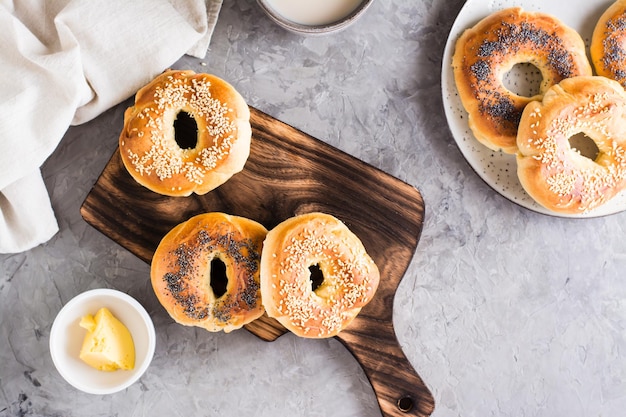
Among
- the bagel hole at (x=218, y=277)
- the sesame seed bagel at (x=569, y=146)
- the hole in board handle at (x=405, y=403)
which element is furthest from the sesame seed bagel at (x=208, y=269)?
the sesame seed bagel at (x=569, y=146)

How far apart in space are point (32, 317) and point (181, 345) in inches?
19.6

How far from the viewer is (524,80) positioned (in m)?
1.92

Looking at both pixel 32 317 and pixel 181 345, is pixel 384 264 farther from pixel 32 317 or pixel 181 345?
pixel 32 317

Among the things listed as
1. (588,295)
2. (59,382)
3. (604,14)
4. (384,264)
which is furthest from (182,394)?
(604,14)

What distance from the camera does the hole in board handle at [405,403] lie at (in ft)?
6.27

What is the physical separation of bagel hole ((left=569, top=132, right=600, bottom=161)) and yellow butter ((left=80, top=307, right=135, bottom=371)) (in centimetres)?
153

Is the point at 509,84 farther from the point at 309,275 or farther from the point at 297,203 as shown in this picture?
the point at 309,275

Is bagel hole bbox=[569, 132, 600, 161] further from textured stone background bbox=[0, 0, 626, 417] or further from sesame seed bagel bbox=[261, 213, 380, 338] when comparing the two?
sesame seed bagel bbox=[261, 213, 380, 338]

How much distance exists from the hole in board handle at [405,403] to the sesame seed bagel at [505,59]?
33.5 inches

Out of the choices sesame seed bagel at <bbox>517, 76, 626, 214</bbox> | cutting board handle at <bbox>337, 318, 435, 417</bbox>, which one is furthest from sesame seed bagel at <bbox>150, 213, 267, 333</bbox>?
sesame seed bagel at <bbox>517, 76, 626, 214</bbox>

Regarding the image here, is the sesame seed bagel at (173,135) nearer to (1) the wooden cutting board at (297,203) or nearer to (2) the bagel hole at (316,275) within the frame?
(1) the wooden cutting board at (297,203)

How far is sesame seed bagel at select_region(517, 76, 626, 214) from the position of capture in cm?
175

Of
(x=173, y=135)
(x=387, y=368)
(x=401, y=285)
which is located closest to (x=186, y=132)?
(x=173, y=135)

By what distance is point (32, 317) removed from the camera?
1965mm
